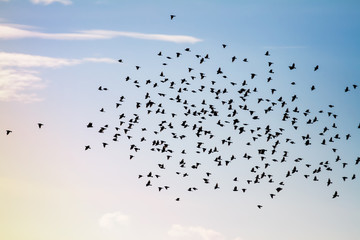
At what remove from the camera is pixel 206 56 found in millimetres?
69875

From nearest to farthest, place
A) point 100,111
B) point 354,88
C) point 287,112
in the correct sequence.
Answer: point 100,111 → point 354,88 → point 287,112

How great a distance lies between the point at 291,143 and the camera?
241 ft

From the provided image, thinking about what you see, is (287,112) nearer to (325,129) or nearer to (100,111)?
(325,129)

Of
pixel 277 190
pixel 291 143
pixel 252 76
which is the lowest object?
pixel 277 190

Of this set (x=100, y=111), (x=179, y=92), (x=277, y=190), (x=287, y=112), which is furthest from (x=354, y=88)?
(x=100, y=111)

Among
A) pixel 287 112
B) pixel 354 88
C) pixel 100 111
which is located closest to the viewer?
pixel 100 111

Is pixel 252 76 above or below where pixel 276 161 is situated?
above

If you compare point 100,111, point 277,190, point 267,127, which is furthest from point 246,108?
point 100,111

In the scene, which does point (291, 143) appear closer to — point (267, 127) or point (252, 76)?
point (267, 127)

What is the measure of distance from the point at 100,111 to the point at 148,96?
848 cm

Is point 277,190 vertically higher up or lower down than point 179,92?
lower down

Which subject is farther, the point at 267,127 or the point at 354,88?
the point at 267,127

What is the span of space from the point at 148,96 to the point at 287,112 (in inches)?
643

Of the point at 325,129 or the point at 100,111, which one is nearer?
the point at 100,111
